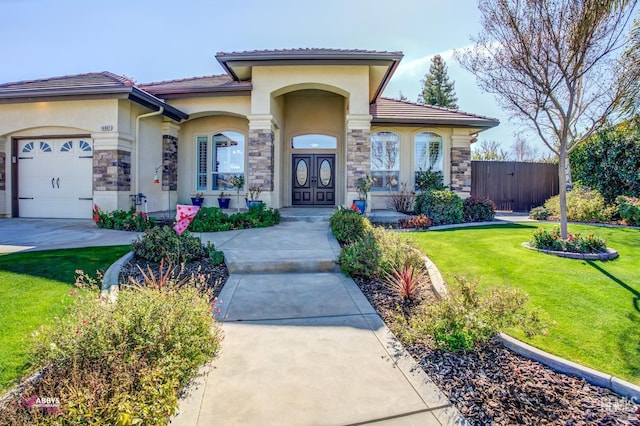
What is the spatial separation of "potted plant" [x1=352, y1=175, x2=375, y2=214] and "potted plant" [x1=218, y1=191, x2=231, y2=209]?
16.1 ft

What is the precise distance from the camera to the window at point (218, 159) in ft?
41.7

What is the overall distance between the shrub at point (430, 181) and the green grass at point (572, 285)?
15.0 ft

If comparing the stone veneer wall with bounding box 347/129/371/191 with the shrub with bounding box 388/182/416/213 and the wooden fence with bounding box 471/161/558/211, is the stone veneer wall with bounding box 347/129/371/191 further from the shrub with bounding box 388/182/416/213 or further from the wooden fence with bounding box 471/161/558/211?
the wooden fence with bounding box 471/161/558/211

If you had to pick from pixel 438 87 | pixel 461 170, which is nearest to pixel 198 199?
pixel 461 170

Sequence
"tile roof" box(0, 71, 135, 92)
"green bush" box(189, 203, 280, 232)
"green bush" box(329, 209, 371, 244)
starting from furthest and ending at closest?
1. "tile roof" box(0, 71, 135, 92)
2. "green bush" box(189, 203, 280, 232)
3. "green bush" box(329, 209, 371, 244)

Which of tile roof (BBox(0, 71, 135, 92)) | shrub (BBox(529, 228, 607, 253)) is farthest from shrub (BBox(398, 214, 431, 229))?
tile roof (BBox(0, 71, 135, 92))

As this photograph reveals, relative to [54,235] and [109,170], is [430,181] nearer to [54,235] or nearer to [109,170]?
[109,170]

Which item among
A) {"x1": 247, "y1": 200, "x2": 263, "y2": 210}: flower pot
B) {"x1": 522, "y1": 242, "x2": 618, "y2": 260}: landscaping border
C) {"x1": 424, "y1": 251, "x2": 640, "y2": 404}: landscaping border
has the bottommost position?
{"x1": 424, "y1": 251, "x2": 640, "y2": 404}: landscaping border

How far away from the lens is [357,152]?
10.6 metres

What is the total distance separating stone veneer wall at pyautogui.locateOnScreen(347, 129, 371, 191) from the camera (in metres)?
10.5

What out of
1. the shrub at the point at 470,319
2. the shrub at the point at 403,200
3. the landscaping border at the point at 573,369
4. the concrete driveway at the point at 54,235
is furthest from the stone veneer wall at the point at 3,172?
the landscaping border at the point at 573,369

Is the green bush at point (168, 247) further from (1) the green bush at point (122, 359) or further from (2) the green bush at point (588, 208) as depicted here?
(2) the green bush at point (588, 208)

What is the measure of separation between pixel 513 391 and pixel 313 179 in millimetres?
11524

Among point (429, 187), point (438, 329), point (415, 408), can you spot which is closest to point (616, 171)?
point (429, 187)
